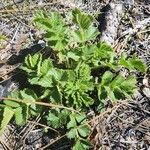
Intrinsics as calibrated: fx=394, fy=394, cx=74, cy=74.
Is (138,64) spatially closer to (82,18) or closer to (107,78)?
(107,78)

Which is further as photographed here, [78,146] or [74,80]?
[74,80]

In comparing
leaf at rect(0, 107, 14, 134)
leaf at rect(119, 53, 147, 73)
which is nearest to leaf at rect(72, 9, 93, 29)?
leaf at rect(119, 53, 147, 73)

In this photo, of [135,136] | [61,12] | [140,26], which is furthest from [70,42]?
[135,136]

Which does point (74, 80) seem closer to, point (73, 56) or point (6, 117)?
point (73, 56)

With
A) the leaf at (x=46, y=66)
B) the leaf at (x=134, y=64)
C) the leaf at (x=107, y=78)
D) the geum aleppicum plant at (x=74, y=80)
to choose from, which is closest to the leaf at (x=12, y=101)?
the geum aleppicum plant at (x=74, y=80)

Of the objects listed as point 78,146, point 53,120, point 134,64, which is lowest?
point 78,146

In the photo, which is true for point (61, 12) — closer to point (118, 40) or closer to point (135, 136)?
point (118, 40)

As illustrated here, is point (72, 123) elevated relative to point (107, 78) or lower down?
lower down

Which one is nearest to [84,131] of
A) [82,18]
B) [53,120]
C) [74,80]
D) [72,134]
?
[72,134]

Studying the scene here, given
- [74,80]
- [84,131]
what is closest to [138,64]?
[74,80]

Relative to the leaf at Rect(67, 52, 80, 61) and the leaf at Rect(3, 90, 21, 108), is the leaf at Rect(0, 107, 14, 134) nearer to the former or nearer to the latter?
the leaf at Rect(3, 90, 21, 108)
